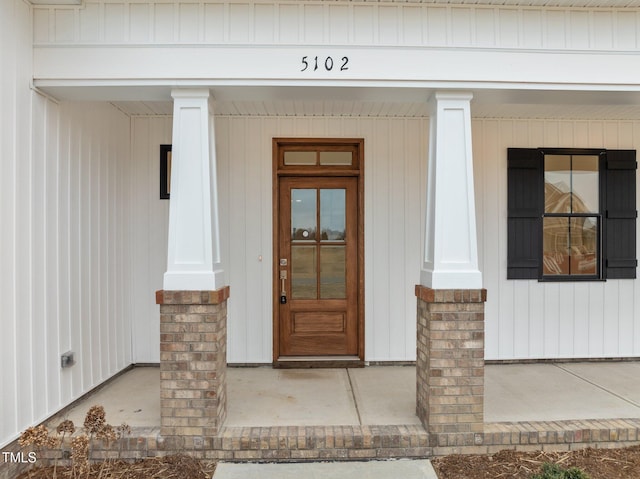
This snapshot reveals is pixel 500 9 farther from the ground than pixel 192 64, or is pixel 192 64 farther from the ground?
pixel 500 9

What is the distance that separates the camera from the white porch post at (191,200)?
296cm

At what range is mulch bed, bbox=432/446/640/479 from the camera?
2723 mm

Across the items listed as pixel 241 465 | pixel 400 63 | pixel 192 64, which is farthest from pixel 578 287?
pixel 192 64

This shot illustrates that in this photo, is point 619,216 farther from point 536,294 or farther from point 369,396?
point 369,396

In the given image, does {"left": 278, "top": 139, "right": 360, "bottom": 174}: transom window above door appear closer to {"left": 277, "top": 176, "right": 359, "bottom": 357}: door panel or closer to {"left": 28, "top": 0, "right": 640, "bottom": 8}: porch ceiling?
{"left": 277, "top": 176, "right": 359, "bottom": 357}: door panel

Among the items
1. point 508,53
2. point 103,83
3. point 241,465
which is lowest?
point 241,465

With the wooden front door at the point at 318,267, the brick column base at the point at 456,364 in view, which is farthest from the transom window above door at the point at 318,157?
the brick column base at the point at 456,364

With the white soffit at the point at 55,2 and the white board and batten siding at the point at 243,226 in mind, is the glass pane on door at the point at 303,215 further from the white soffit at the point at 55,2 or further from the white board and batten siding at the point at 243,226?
the white soffit at the point at 55,2

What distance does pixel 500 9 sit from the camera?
10.1 feet

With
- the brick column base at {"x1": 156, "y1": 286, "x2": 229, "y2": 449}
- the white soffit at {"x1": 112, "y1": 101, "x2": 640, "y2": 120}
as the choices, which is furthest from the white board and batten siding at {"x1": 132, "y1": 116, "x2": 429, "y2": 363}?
the brick column base at {"x1": 156, "y1": 286, "x2": 229, "y2": 449}

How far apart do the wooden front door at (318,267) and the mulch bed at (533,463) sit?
5.99 feet

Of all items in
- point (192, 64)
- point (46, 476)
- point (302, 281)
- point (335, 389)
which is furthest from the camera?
point (302, 281)

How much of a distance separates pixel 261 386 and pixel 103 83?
2809 mm

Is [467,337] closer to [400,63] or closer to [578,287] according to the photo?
[400,63]
